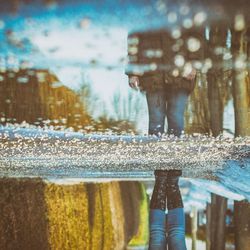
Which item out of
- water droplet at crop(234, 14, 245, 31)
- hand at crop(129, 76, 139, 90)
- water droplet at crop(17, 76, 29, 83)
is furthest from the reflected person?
water droplet at crop(17, 76, 29, 83)

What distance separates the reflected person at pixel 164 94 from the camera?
1.44 m

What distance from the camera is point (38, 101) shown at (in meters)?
1.57

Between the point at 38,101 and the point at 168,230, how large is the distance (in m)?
0.87

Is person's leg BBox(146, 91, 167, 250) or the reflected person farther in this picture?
person's leg BBox(146, 91, 167, 250)

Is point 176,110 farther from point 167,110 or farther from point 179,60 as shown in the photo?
point 179,60

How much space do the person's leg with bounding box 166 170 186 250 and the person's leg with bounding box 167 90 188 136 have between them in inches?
15.1

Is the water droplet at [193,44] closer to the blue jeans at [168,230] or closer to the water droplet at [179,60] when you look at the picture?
the water droplet at [179,60]

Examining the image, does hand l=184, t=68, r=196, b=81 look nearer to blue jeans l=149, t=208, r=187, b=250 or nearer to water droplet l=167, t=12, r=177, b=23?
water droplet l=167, t=12, r=177, b=23

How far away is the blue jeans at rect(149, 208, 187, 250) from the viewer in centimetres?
203

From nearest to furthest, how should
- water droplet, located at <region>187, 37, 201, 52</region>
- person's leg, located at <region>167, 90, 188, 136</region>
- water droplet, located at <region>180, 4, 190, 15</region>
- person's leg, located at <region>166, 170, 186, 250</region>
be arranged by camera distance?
water droplet, located at <region>180, 4, 190, 15</region>
water droplet, located at <region>187, 37, 201, 52</region>
person's leg, located at <region>167, 90, 188, 136</region>
person's leg, located at <region>166, 170, 186, 250</region>

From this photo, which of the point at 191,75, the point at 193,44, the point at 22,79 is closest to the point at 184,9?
the point at 193,44

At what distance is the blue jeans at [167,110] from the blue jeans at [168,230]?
0.46 meters

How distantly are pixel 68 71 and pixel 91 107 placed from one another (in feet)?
0.55

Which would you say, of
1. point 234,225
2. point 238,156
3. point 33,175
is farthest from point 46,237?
point 238,156
